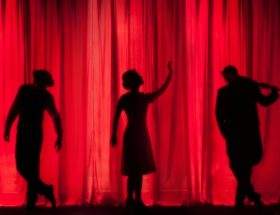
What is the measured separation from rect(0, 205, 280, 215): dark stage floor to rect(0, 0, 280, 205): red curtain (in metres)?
0.20

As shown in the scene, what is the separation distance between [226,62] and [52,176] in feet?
7.67

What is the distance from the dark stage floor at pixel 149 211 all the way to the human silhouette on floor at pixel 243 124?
21cm

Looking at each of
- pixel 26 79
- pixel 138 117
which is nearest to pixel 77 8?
pixel 26 79

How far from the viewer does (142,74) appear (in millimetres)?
3611

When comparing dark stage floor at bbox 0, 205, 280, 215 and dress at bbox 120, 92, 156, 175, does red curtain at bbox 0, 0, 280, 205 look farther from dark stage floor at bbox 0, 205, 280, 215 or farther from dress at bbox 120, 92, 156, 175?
dress at bbox 120, 92, 156, 175

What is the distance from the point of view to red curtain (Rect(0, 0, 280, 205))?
11.7ft

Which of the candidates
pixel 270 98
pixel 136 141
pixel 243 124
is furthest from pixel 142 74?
pixel 270 98

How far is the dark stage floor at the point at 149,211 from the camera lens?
3.12m

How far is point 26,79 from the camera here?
3.57 meters

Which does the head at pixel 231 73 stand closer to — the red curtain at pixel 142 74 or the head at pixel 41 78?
the red curtain at pixel 142 74

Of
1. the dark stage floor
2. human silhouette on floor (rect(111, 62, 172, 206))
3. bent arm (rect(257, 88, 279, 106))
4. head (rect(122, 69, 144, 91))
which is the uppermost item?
head (rect(122, 69, 144, 91))

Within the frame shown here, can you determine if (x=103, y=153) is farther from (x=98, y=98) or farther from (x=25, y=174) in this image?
(x=25, y=174)

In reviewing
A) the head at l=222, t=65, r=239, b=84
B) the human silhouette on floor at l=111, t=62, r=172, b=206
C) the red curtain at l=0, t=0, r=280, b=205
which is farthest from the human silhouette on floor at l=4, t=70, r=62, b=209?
the head at l=222, t=65, r=239, b=84

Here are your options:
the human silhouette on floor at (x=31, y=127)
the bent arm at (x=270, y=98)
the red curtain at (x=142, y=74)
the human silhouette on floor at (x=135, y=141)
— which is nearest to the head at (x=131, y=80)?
the human silhouette on floor at (x=135, y=141)
